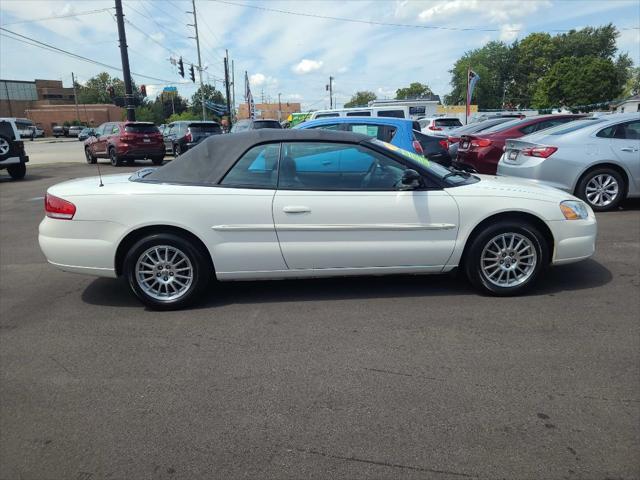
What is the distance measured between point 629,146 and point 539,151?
55.4 inches

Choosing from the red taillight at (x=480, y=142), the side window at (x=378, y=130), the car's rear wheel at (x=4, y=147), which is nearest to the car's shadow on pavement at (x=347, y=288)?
the side window at (x=378, y=130)

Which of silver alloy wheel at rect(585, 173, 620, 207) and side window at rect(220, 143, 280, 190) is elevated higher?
side window at rect(220, 143, 280, 190)

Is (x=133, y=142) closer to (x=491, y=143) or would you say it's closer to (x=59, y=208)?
(x=491, y=143)

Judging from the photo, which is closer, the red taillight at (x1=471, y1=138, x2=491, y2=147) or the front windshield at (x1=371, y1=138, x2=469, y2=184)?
the front windshield at (x1=371, y1=138, x2=469, y2=184)

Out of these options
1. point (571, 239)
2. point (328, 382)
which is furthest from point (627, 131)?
point (328, 382)

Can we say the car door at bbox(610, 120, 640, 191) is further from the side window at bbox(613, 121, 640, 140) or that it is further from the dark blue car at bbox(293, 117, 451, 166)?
the dark blue car at bbox(293, 117, 451, 166)

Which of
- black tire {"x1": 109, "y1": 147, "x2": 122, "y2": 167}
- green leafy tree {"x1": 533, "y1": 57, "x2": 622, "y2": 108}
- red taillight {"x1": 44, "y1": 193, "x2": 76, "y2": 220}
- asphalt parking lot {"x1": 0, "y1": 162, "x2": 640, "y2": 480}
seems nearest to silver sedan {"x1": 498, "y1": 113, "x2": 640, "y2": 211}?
asphalt parking lot {"x1": 0, "y1": 162, "x2": 640, "y2": 480}

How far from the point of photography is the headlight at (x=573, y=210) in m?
4.38

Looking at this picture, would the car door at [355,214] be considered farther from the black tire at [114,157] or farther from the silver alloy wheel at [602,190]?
the black tire at [114,157]

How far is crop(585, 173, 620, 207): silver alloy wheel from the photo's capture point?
777 cm

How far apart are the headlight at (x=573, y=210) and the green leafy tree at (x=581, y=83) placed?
61.7m

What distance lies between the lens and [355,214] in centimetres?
414


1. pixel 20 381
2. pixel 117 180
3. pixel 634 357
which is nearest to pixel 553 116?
pixel 634 357

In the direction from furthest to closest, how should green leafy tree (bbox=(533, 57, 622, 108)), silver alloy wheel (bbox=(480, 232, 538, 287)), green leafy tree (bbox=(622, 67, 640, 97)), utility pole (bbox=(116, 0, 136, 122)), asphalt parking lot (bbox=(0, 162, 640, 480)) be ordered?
1. green leafy tree (bbox=(622, 67, 640, 97))
2. green leafy tree (bbox=(533, 57, 622, 108))
3. utility pole (bbox=(116, 0, 136, 122))
4. silver alloy wheel (bbox=(480, 232, 538, 287))
5. asphalt parking lot (bbox=(0, 162, 640, 480))
